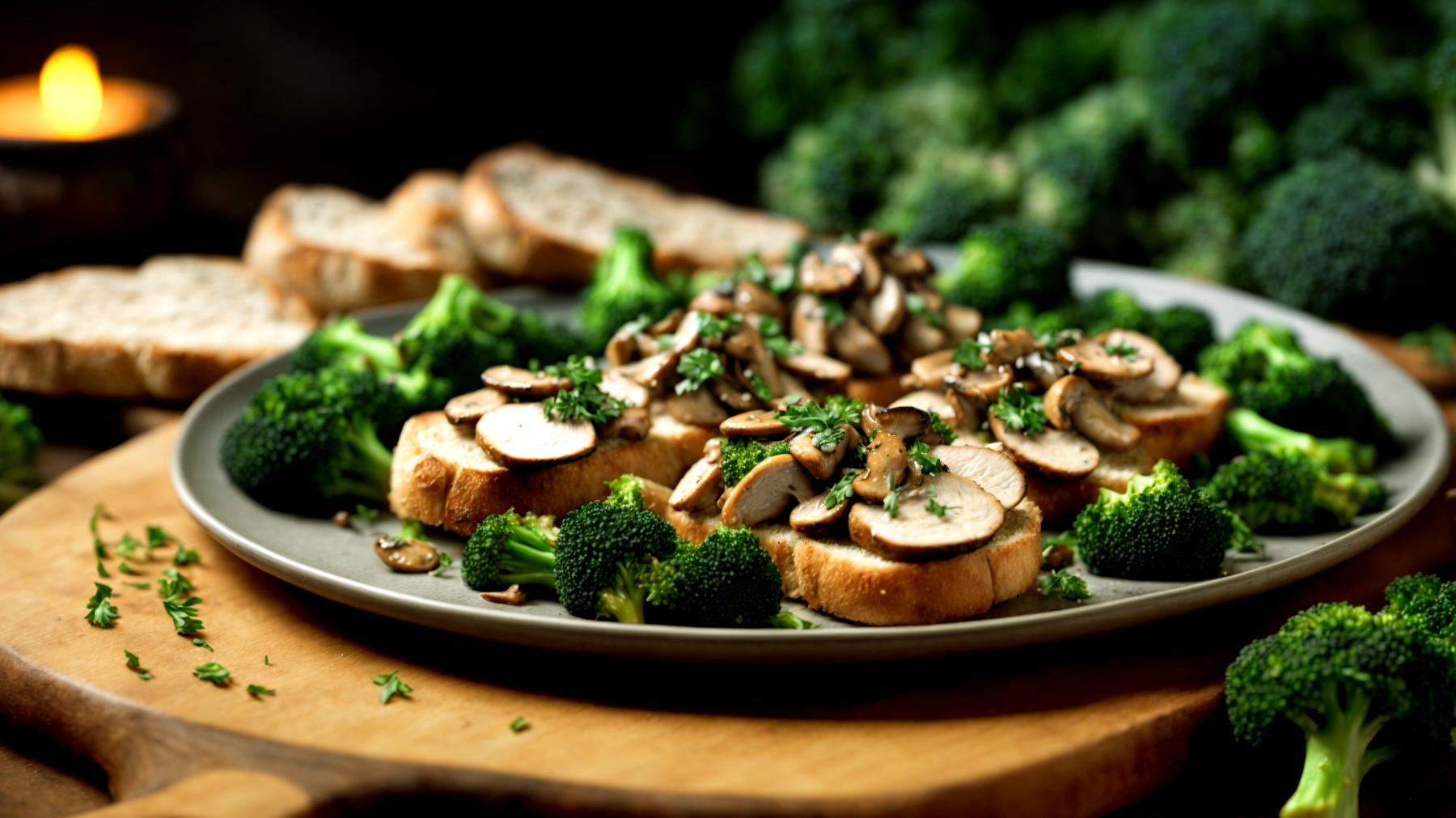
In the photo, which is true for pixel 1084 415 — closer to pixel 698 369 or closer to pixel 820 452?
pixel 820 452

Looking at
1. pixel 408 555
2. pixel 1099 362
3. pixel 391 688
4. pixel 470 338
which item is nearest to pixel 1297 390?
pixel 1099 362

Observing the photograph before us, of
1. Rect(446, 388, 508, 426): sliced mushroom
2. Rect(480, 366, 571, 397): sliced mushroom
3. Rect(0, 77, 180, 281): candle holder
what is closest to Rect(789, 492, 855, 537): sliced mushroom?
Rect(480, 366, 571, 397): sliced mushroom

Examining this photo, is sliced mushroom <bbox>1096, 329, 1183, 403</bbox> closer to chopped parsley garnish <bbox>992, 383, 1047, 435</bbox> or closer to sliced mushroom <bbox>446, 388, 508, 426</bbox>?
chopped parsley garnish <bbox>992, 383, 1047, 435</bbox>

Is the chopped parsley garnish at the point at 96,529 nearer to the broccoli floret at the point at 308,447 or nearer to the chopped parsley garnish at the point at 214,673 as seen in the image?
the broccoli floret at the point at 308,447

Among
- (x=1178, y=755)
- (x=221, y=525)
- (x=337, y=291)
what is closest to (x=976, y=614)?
(x=1178, y=755)

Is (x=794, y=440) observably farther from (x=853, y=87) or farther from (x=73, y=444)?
(x=853, y=87)

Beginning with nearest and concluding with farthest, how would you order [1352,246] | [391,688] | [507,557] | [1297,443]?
1. [391,688]
2. [507,557]
3. [1297,443]
4. [1352,246]

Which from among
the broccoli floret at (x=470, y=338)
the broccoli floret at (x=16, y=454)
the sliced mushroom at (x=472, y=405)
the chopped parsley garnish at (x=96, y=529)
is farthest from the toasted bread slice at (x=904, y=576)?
the broccoli floret at (x=16, y=454)
